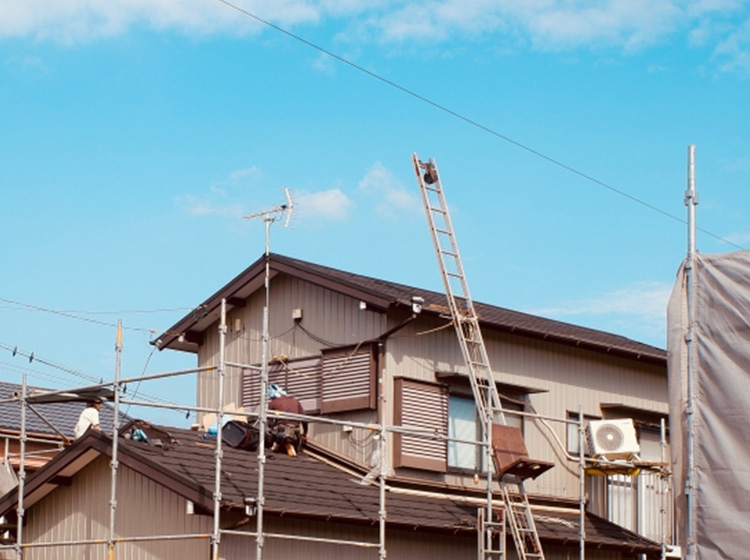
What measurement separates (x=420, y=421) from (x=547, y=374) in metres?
2.99

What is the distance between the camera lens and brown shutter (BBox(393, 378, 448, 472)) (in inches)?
693

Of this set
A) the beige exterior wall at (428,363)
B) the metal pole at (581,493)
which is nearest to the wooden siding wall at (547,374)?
the beige exterior wall at (428,363)

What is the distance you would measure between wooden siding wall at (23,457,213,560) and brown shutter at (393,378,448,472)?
3.58 meters

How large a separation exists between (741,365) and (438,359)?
21.7 feet

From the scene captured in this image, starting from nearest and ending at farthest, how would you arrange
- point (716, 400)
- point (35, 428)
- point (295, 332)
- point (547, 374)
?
point (716, 400) < point (295, 332) < point (547, 374) < point (35, 428)

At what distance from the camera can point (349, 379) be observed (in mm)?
18250

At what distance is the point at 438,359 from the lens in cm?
1841

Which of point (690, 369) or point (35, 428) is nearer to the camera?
point (690, 369)

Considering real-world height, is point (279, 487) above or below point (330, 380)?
below

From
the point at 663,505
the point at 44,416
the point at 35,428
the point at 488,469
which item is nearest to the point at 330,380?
the point at 488,469

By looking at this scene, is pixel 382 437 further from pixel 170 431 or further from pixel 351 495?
pixel 170 431

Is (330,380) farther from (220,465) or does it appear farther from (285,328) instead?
(220,465)

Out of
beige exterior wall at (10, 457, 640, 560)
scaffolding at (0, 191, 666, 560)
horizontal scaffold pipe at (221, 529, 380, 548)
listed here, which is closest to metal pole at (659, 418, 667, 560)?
scaffolding at (0, 191, 666, 560)

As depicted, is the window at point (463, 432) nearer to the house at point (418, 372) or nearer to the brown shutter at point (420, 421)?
the house at point (418, 372)
